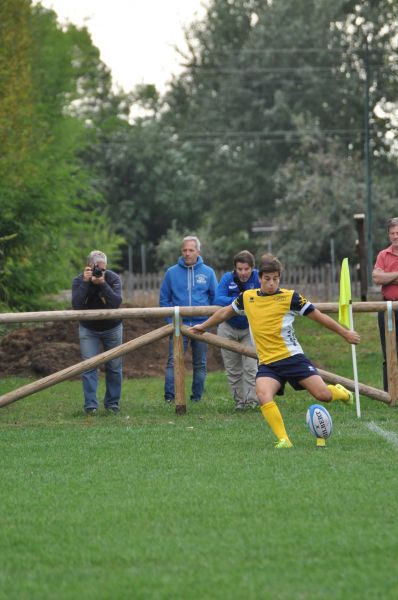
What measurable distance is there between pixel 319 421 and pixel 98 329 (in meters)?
4.40

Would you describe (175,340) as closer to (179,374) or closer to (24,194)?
(179,374)

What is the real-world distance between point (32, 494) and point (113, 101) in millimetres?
75307

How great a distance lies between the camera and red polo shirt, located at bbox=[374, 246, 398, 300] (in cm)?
1462


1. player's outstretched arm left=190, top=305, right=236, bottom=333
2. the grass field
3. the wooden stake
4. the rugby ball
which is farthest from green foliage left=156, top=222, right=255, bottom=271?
the rugby ball

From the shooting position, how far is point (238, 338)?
575 inches

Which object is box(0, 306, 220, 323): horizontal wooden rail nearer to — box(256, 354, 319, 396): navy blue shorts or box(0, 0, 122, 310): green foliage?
box(256, 354, 319, 396): navy blue shorts

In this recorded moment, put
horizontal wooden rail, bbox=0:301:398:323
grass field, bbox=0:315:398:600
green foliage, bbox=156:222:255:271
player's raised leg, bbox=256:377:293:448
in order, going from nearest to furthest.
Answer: grass field, bbox=0:315:398:600 → player's raised leg, bbox=256:377:293:448 → horizontal wooden rail, bbox=0:301:398:323 → green foliage, bbox=156:222:255:271

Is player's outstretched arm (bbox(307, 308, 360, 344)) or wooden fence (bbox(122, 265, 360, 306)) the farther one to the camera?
wooden fence (bbox(122, 265, 360, 306))

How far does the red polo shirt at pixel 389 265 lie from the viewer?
1462cm

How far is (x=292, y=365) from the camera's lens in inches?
453

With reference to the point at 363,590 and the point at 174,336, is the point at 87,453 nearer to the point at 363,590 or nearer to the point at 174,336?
the point at 174,336

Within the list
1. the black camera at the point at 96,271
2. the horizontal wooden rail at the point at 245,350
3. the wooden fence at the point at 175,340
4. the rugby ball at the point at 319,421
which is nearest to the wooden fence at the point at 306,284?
the wooden fence at the point at 175,340

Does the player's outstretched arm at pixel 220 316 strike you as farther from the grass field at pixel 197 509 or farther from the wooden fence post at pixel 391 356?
the wooden fence post at pixel 391 356

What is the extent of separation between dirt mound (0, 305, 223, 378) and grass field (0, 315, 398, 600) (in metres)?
7.18
